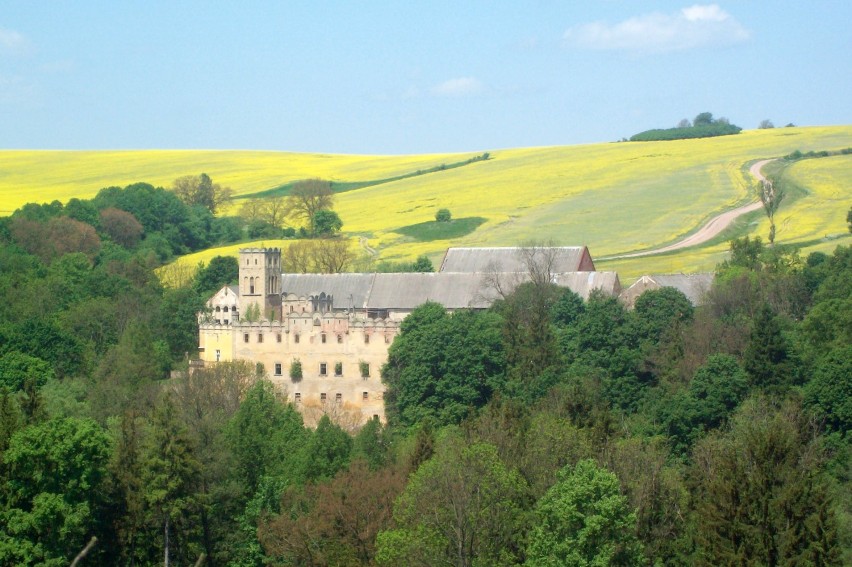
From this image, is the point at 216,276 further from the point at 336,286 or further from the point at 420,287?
the point at 420,287

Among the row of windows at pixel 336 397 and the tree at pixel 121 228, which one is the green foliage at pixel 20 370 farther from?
the tree at pixel 121 228

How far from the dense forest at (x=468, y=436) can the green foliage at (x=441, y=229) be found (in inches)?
845

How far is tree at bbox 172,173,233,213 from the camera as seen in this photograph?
140m

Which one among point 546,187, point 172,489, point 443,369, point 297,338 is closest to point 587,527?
point 172,489

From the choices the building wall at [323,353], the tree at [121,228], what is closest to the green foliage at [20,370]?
the building wall at [323,353]

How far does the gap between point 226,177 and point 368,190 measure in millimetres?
17079

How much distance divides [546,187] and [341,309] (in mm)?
46314

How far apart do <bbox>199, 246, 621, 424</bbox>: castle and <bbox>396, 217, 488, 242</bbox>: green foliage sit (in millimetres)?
16590

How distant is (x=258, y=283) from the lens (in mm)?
89625

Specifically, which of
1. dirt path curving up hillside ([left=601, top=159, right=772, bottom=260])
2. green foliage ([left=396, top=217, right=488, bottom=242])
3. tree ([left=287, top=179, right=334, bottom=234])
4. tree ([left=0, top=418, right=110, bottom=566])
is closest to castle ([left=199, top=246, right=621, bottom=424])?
dirt path curving up hillside ([left=601, top=159, right=772, bottom=260])

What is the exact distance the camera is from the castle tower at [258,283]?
89375 millimetres

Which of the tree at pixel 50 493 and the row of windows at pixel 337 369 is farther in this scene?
the row of windows at pixel 337 369

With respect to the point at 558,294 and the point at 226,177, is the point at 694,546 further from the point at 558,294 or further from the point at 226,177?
the point at 226,177

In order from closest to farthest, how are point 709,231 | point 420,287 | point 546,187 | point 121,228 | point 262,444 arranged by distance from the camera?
point 262,444, point 420,287, point 709,231, point 121,228, point 546,187
